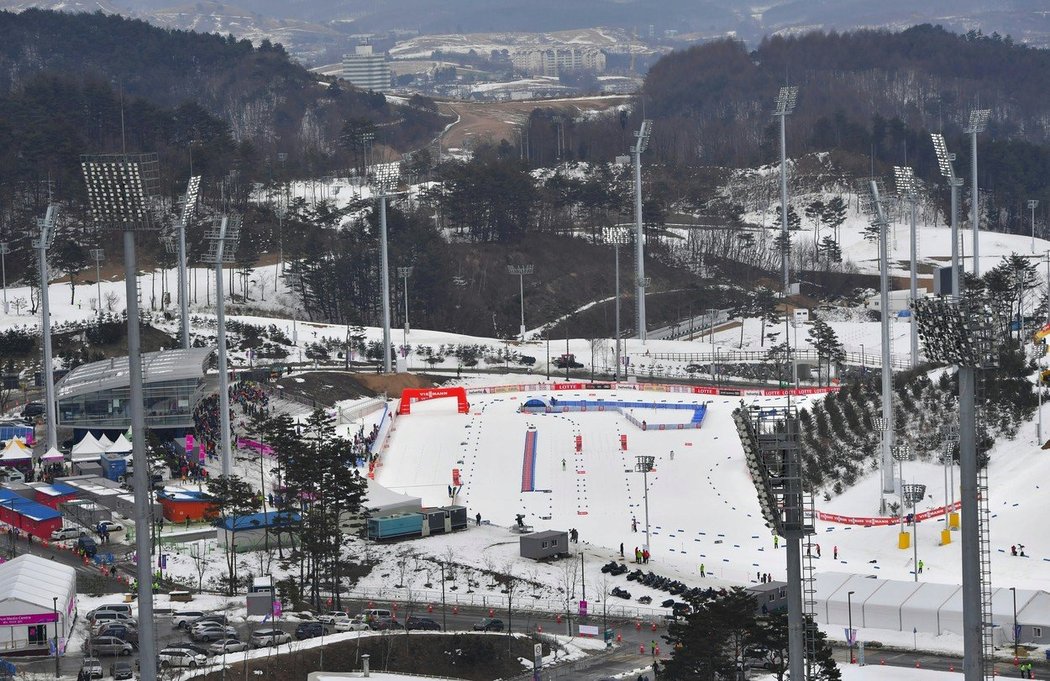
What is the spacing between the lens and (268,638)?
34531 mm

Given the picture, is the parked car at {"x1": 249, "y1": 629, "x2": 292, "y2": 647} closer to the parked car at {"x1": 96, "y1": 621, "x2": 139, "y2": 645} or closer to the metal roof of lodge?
the parked car at {"x1": 96, "y1": 621, "x2": 139, "y2": 645}

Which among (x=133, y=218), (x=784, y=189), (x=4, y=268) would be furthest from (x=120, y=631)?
(x=784, y=189)

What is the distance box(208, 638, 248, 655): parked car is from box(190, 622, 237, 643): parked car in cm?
20

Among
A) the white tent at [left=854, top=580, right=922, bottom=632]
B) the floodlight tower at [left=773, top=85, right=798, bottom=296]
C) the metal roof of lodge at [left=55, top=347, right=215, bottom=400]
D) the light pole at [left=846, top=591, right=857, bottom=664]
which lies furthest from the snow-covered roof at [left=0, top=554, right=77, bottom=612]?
the floodlight tower at [left=773, top=85, right=798, bottom=296]

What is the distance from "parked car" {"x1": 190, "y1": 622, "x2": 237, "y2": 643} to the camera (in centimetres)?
3438

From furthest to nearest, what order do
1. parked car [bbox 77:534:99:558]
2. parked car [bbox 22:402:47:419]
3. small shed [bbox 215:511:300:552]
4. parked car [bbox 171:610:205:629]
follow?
parked car [bbox 22:402:47:419] < small shed [bbox 215:511:300:552] < parked car [bbox 77:534:99:558] < parked car [bbox 171:610:205:629]

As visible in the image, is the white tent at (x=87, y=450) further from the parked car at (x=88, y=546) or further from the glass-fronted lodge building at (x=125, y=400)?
the parked car at (x=88, y=546)

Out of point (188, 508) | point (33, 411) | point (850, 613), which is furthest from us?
point (33, 411)

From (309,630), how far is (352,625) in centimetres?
124

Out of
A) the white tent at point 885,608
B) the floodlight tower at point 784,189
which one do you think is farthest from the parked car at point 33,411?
the floodlight tower at point 784,189

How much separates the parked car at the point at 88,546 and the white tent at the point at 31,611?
713 centimetres

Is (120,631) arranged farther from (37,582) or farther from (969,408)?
(969,408)

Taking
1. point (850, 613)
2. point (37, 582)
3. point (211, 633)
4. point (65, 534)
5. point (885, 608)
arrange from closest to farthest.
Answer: point (211, 633) → point (37, 582) → point (885, 608) → point (850, 613) → point (65, 534)

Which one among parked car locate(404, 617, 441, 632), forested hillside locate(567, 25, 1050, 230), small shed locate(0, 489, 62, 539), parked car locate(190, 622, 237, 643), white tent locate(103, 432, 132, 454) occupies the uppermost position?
forested hillside locate(567, 25, 1050, 230)
